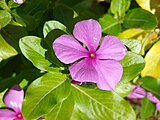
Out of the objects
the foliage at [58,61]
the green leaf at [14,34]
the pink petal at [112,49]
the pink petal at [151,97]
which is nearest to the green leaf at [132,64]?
the foliage at [58,61]

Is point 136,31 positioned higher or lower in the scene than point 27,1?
lower

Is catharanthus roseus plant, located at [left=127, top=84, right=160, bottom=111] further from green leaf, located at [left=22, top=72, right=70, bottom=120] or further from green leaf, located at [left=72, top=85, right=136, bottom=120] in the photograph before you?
green leaf, located at [left=22, top=72, right=70, bottom=120]

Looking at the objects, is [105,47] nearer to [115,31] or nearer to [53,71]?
[53,71]

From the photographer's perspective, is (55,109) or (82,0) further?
(82,0)

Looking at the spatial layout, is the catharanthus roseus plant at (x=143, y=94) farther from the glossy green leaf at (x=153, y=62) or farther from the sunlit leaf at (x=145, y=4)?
the sunlit leaf at (x=145, y=4)

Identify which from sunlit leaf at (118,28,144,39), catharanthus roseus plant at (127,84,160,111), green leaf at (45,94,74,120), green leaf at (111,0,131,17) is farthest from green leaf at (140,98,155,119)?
green leaf at (45,94,74,120)

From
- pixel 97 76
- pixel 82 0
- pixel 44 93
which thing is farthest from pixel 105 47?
pixel 82 0

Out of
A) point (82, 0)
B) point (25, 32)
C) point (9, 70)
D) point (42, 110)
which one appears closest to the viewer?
point (42, 110)
